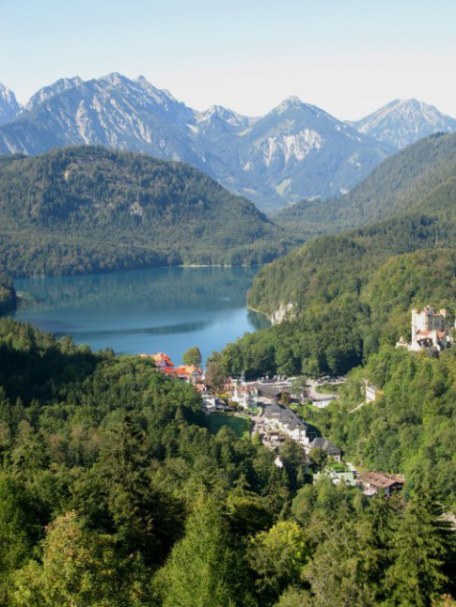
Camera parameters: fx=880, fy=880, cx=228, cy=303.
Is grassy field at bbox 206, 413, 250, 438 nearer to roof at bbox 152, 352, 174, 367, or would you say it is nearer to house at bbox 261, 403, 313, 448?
house at bbox 261, 403, 313, 448

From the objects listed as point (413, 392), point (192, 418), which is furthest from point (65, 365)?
point (413, 392)

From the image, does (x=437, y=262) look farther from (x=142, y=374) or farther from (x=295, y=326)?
(x=142, y=374)

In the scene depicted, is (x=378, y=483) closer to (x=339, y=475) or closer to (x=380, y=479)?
(x=380, y=479)

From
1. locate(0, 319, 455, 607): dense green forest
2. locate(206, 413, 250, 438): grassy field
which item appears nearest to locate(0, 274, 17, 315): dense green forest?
locate(206, 413, 250, 438): grassy field

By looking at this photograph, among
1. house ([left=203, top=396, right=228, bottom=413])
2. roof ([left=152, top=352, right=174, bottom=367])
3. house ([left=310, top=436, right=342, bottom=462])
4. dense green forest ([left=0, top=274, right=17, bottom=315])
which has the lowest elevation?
house ([left=310, top=436, right=342, bottom=462])

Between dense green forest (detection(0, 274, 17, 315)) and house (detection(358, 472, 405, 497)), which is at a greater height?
dense green forest (detection(0, 274, 17, 315))

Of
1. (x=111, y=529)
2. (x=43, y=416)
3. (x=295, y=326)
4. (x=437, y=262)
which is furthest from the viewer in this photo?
(x=437, y=262)
